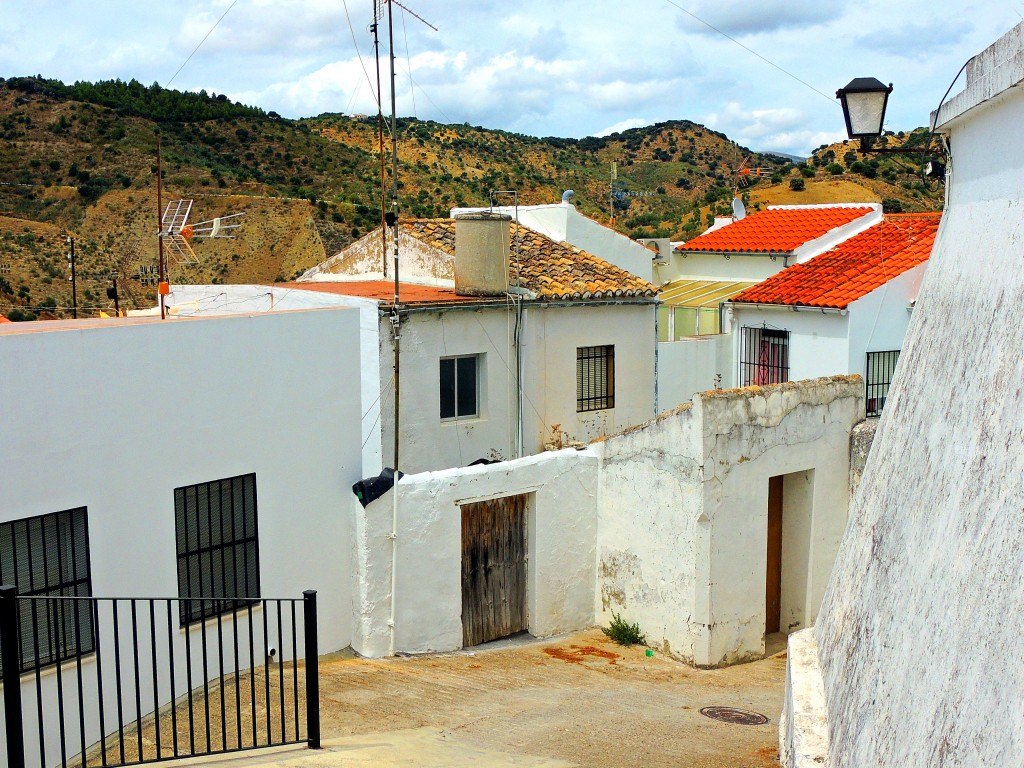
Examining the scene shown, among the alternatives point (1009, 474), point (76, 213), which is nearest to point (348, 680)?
point (1009, 474)

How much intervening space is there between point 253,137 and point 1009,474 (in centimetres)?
5192

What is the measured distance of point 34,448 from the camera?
961cm

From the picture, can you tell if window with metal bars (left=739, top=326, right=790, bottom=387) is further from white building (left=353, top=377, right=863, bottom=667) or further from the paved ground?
the paved ground

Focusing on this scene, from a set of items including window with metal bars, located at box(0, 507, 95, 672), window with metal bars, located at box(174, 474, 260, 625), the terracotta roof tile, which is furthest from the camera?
the terracotta roof tile

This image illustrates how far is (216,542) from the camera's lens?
11461mm

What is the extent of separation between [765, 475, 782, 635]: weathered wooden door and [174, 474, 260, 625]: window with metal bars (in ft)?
22.7

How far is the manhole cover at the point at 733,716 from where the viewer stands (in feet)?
34.2

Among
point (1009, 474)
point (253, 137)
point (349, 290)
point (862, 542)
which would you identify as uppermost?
point (253, 137)

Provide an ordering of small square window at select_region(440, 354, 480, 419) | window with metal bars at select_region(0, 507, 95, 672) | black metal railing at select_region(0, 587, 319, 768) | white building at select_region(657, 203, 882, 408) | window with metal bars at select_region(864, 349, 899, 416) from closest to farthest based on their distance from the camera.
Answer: black metal railing at select_region(0, 587, 319, 768) → window with metal bars at select_region(0, 507, 95, 672) → small square window at select_region(440, 354, 480, 419) → window with metal bars at select_region(864, 349, 899, 416) → white building at select_region(657, 203, 882, 408)

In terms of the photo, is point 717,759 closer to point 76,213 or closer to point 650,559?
point 650,559

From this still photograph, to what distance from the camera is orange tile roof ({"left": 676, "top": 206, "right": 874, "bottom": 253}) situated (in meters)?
23.2

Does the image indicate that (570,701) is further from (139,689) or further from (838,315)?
(838,315)

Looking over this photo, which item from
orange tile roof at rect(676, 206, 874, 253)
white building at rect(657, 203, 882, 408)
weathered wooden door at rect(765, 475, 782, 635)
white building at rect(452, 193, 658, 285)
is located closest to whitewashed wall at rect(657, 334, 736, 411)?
white building at rect(657, 203, 882, 408)

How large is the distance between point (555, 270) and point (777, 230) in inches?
368
